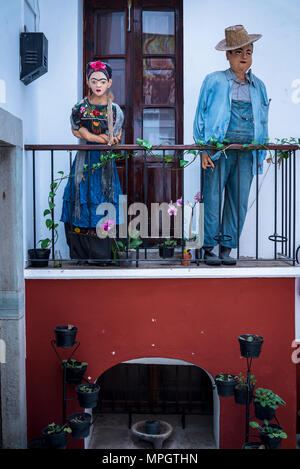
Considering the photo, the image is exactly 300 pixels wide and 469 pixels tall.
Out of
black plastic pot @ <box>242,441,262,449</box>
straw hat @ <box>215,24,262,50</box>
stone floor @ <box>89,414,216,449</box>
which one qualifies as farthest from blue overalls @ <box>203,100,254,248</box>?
stone floor @ <box>89,414,216,449</box>

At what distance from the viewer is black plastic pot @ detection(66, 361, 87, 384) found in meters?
3.87

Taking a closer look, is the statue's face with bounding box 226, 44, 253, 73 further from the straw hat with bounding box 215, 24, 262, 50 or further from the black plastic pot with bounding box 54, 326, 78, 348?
the black plastic pot with bounding box 54, 326, 78, 348

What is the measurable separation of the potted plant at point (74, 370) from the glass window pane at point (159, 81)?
273 centimetres

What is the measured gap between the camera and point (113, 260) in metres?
3.92

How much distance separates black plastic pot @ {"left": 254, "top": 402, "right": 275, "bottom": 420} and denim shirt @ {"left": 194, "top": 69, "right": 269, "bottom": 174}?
6.78ft

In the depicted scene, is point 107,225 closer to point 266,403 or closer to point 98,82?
point 98,82

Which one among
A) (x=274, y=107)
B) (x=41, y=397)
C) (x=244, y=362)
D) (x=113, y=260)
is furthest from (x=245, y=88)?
(x=41, y=397)

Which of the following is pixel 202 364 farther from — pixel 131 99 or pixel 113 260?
pixel 131 99

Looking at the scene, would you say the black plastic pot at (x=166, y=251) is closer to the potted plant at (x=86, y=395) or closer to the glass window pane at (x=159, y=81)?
the potted plant at (x=86, y=395)

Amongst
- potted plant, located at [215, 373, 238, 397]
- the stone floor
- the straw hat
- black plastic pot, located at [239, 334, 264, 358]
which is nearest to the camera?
black plastic pot, located at [239, 334, 264, 358]

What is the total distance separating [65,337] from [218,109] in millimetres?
2288

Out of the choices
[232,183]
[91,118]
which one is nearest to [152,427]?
[232,183]
